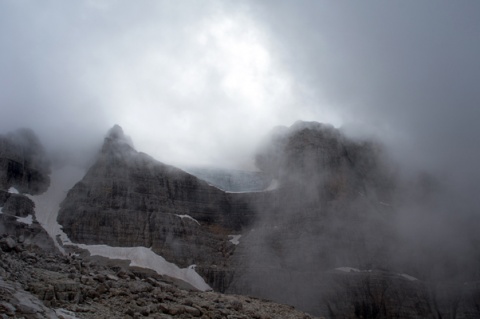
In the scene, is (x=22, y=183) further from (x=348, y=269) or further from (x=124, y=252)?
(x=348, y=269)

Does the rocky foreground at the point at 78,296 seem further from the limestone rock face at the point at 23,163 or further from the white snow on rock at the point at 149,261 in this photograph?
the limestone rock face at the point at 23,163

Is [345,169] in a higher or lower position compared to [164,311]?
higher

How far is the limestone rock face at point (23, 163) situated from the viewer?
8550 centimetres

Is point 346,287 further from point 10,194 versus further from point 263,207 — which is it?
point 10,194

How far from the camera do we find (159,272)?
7144 centimetres

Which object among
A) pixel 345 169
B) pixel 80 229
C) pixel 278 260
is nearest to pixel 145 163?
pixel 80 229

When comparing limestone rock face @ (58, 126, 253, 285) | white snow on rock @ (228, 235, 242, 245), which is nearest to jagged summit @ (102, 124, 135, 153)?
limestone rock face @ (58, 126, 253, 285)

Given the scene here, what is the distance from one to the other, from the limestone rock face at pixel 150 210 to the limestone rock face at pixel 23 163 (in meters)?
8.56

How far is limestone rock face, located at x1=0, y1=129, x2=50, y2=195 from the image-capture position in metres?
85.5

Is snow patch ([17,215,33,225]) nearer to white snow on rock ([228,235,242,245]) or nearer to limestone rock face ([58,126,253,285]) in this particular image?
limestone rock face ([58,126,253,285])

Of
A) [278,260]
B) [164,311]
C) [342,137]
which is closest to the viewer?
[164,311]

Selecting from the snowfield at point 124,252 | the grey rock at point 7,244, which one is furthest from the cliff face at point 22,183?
the grey rock at point 7,244

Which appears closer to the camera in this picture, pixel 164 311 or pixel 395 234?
pixel 164 311

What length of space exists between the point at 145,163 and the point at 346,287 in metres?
43.9
